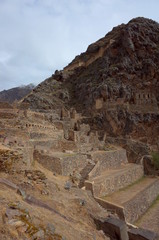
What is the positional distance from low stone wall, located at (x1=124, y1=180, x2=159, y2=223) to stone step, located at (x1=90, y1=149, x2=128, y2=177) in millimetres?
3367

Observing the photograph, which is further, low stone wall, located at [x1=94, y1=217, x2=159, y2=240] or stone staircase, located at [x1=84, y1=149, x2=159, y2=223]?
stone staircase, located at [x1=84, y1=149, x2=159, y2=223]

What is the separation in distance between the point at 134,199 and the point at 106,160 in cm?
557

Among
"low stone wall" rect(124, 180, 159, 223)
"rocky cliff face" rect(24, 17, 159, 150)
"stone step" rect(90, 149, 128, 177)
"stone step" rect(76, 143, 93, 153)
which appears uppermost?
"rocky cliff face" rect(24, 17, 159, 150)

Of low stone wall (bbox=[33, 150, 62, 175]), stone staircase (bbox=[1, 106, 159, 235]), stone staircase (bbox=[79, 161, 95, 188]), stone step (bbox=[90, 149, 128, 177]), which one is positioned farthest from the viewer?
stone step (bbox=[90, 149, 128, 177])

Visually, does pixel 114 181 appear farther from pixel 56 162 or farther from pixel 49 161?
pixel 49 161

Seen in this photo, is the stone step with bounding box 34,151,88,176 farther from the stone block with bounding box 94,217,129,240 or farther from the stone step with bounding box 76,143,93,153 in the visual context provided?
the stone block with bounding box 94,217,129,240

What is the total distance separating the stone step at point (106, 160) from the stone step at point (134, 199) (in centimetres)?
233

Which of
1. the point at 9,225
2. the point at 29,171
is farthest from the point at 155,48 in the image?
the point at 9,225

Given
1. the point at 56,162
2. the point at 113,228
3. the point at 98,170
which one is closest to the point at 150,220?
the point at 98,170

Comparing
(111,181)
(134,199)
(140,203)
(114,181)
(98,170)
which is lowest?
(140,203)

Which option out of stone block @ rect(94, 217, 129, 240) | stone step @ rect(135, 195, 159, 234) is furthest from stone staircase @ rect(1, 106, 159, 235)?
stone block @ rect(94, 217, 129, 240)

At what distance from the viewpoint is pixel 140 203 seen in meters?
14.8

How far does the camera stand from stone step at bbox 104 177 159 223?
1306cm

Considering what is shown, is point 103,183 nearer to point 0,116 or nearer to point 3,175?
point 3,175
